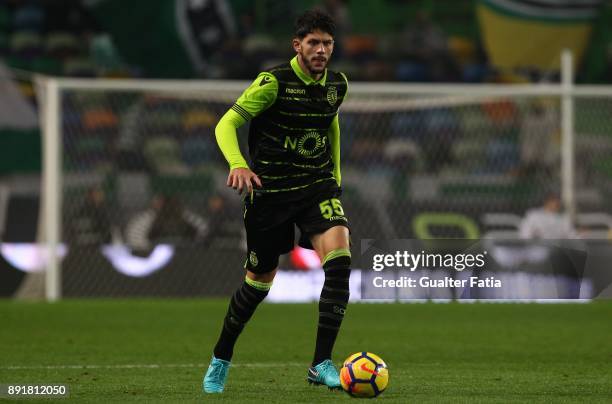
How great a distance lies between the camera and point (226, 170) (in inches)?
697

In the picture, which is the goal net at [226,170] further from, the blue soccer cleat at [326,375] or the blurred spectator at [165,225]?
the blue soccer cleat at [326,375]

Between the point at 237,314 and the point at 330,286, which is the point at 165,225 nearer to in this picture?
the point at 237,314

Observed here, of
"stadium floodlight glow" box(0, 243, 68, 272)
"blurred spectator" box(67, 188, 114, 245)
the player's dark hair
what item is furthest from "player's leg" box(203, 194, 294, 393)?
"blurred spectator" box(67, 188, 114, 245)

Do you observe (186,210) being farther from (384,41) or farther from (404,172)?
(384,41)

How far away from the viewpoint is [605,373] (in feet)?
23.5

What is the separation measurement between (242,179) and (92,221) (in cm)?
995

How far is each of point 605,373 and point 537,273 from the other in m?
5.35

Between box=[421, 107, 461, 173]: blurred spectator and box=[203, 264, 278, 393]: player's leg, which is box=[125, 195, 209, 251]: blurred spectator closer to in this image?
box=[421, 107, 461, 173]: blurred spectator

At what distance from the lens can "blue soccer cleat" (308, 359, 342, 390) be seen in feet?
19.4

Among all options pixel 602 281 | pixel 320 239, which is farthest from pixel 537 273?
pixel 320 239

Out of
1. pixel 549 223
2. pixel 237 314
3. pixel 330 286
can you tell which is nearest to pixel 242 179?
pixel 330 286

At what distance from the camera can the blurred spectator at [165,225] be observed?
1522cm

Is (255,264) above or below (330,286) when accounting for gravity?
above

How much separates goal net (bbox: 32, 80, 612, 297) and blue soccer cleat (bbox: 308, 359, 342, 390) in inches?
330
